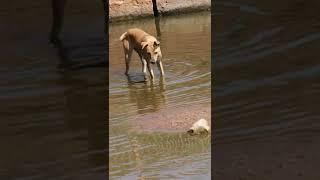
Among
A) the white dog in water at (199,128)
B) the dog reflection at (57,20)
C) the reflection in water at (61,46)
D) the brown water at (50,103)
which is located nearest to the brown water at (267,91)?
the white dog in water at (199,128)

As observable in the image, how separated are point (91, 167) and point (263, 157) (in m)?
1.37

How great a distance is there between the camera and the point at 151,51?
851 cm

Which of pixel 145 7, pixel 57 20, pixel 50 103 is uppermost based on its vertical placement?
pixel 57 20

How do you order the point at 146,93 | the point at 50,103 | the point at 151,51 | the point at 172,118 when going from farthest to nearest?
the point at 151,51
the point at 146,93
the point at 50,103
the point at 172,118

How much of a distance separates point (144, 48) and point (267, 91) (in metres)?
1.55

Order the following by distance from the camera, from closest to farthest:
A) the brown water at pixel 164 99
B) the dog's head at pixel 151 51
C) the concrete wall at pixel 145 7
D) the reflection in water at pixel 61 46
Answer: the brown water at pixel 164 99 < the dog's head at pixel 151 51 < the reflection in water at pixel 61 46 < the concrete wall at pixel 145 7

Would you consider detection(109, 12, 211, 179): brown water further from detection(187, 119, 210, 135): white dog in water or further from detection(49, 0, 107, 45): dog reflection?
detection(49, 0, 107, 45): dog reflection

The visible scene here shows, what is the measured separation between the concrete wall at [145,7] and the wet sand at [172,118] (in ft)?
15.5

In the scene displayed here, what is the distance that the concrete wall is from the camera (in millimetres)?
12141

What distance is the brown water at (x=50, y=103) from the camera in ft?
20.5

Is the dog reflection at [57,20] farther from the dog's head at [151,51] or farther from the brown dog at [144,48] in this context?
the dog's head at [151,51]

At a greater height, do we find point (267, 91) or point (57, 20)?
point (57, 20)

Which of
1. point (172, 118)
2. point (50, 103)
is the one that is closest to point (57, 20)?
point (50, 103)

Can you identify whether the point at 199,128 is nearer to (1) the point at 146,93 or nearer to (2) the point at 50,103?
(1) the point at 146,93
